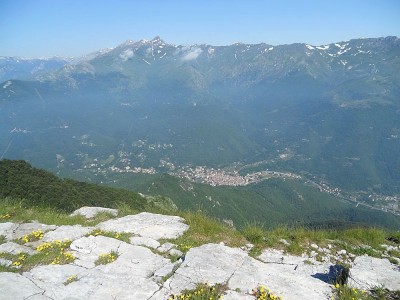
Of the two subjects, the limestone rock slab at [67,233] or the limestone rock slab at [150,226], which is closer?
the limestone rock slab at [67,233]

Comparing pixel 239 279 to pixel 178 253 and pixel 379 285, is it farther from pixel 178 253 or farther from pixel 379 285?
pixel 379 285

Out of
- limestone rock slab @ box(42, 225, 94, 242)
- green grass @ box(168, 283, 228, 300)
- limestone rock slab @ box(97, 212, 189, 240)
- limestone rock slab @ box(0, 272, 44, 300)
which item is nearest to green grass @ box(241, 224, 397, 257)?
limestone rock slab @ box(97, 212, 189, 240)

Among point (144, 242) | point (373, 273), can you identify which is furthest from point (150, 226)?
point (373, 273)

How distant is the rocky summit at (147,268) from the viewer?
28.9 ft

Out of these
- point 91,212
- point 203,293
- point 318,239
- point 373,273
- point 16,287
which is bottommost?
point 91,212

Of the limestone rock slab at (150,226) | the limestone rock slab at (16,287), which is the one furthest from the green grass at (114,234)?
the limestone rock slab at (16,287)

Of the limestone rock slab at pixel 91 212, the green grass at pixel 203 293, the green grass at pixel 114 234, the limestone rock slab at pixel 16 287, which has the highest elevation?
the green grass at pixel 203 293

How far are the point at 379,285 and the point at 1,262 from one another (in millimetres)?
11854

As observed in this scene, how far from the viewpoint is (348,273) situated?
9.59m

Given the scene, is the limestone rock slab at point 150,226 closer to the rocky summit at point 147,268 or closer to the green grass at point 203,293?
the rocky summit at point 147,268

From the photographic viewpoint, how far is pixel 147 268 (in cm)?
1014

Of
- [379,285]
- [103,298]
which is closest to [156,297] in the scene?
[103,298]

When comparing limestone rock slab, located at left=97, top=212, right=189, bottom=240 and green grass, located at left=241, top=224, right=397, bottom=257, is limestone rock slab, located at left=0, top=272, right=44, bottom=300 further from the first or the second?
green grass, located at left=241, top=224, right=397, bottom=257

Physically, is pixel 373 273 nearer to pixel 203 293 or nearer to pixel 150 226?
pixel 203 293
